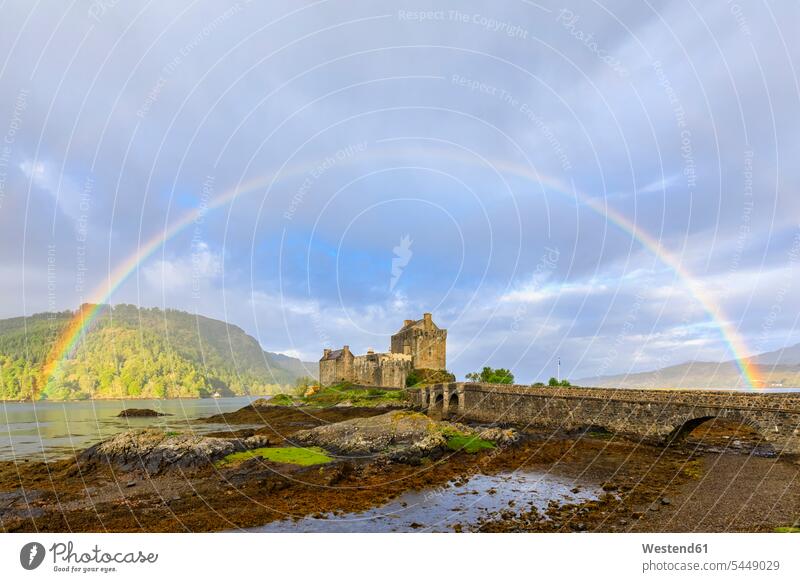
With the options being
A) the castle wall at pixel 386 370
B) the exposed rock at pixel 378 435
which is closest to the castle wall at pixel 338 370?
the castle wall at pixel 386 370

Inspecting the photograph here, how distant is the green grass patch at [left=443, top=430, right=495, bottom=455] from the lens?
32.8 meters

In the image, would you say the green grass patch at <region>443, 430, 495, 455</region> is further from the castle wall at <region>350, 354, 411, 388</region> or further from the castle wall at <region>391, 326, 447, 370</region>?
the castle wall at <region>391, 326, 447, 370</region>

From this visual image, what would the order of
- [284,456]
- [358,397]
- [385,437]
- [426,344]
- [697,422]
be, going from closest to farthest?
[284,456] → [697,422] → [385,437] → [358,397] → [426,344]

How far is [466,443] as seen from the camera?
3369 centimetres

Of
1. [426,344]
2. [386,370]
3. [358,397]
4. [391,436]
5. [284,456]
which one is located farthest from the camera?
[426,344]

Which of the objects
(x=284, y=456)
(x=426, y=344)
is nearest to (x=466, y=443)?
(x=284, y=456)

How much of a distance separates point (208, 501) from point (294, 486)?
4.25 metres

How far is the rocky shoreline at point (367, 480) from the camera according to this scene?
1648 cm

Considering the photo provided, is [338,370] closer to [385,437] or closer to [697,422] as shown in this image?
[385,437]

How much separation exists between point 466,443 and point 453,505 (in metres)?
15.0

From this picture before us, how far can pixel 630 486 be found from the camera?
21250 millimetres

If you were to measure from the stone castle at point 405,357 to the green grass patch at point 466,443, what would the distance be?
1915 inches

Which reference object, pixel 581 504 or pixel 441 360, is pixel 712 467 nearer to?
pixel 581 504

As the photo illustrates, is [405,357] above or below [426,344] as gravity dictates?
below
